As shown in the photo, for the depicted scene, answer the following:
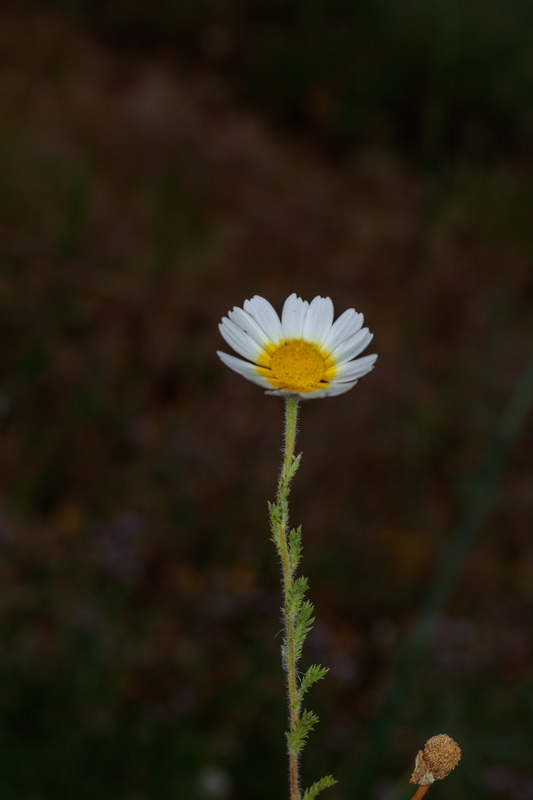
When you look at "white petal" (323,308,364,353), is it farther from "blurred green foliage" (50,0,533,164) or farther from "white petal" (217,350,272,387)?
"blurred green foliage" (50,0,533,164)

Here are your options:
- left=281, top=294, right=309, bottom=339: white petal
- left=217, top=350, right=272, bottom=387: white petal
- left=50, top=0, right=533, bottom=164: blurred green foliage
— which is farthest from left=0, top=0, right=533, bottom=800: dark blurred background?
left=217, top=350, right=272, bottom=387: white petal

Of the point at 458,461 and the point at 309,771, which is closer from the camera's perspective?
the point at 309,771

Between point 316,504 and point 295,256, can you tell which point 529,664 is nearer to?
point 316,504

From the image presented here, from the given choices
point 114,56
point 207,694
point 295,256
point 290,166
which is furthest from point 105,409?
point 114,56

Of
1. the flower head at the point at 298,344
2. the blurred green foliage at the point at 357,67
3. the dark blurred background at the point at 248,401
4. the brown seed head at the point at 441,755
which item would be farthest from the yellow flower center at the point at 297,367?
the blurred green foliage at the point at 357,67

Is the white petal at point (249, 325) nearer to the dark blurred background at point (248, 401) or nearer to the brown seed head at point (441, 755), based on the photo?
the brown seed head at point (441, 755)

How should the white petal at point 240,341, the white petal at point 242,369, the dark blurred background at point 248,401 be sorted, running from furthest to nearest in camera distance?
the dark blurred background at point 248,401 < the white petal at point 240,341 < the white petal at point 242,369

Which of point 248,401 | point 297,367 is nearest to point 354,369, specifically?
point 297,367
